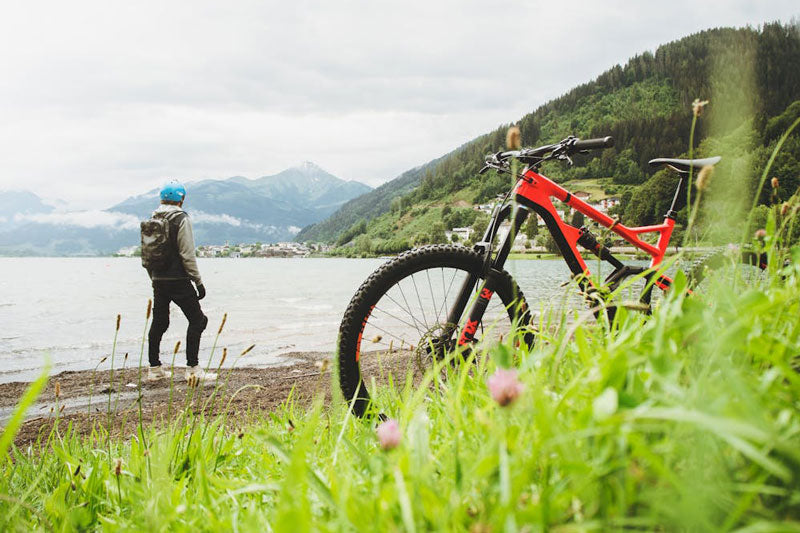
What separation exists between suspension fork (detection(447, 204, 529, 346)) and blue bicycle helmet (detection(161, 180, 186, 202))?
565cm

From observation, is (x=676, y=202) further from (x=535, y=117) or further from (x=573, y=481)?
(x=535, y=117)

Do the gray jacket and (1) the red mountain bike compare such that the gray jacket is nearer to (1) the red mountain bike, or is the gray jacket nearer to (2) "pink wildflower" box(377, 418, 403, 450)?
(1) the red mountain bike

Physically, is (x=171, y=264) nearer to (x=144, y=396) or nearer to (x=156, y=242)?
(x=156, y=242)

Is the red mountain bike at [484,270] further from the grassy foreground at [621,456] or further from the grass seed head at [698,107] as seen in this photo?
the grassy foreground at [621,456]

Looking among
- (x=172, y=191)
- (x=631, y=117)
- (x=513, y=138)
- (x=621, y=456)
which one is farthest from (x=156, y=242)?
(x=631, y=117)

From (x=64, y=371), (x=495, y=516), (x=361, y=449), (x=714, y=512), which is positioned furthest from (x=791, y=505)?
(x=64, y=371)

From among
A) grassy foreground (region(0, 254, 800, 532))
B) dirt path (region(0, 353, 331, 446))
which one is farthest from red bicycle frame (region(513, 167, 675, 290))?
dirt path (region(0, 353, 331, 446))

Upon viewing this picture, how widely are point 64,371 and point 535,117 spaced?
5852 inches

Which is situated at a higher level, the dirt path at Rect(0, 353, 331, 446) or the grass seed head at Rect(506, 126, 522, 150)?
the grass seed head at Rect(506, 126, 522, 150)

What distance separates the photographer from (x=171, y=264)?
7.14m

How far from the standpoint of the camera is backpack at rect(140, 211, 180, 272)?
689cm

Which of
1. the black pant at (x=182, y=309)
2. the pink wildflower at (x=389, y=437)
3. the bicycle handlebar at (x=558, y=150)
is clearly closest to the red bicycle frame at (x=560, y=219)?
the bicycle handlebar at (x=558, y=150)

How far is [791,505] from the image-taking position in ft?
2.58

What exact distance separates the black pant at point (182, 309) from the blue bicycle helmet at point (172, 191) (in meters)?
1.28
